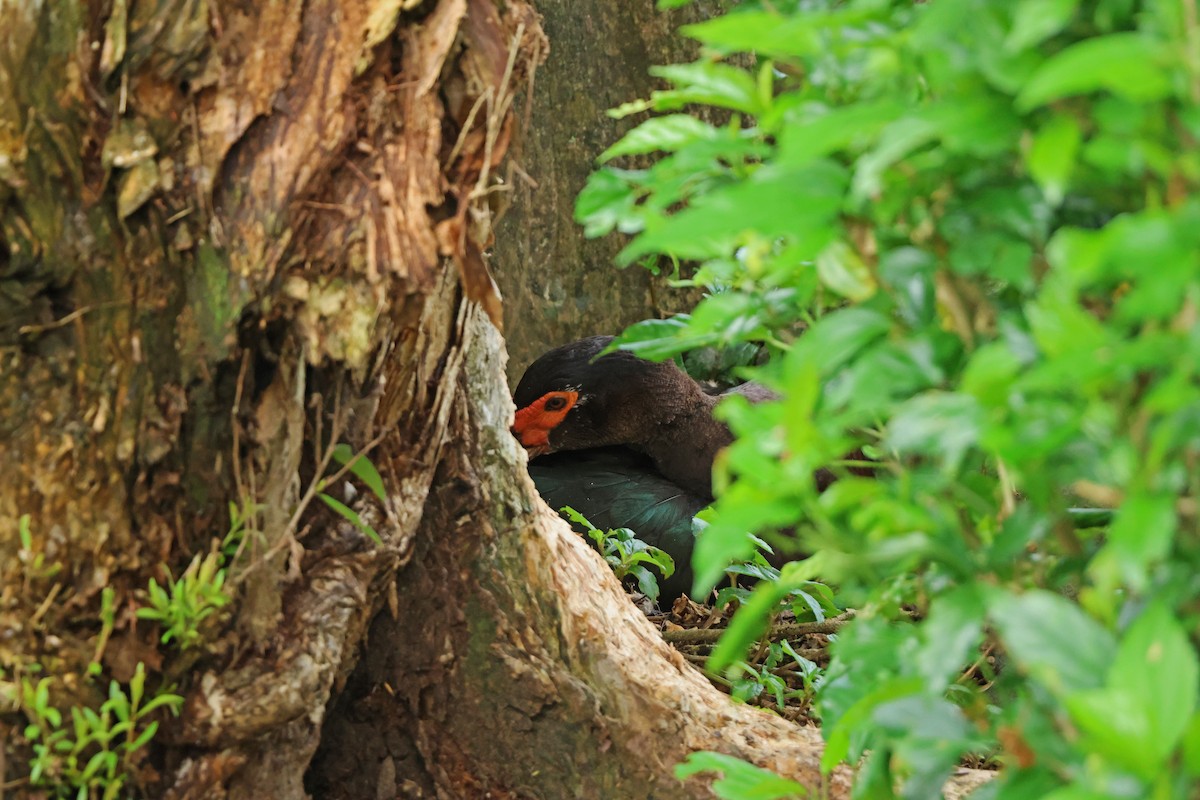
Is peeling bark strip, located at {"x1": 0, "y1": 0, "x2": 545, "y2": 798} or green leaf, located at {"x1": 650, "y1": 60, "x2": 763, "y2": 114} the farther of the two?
peeling bark strip, located at {"x1": 0, "y1": 0, "x2": 545, "y2": 798}

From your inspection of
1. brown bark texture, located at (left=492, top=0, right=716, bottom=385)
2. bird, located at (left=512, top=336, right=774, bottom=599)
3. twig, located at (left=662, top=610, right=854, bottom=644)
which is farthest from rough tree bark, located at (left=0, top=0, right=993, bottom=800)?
brown bark texture, located at (left=492, top=0, right=716, bottom=385)

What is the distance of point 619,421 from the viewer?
13.0 feet

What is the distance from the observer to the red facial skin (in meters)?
3.84

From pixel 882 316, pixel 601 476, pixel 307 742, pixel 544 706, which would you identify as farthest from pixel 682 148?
pixel 601 476

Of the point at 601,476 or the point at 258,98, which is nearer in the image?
the point at 258,98

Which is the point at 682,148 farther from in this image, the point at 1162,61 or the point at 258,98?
the point at 258,98

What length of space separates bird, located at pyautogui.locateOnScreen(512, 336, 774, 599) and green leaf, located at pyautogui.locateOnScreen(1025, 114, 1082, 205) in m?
3.04

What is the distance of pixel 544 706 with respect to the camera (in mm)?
1811

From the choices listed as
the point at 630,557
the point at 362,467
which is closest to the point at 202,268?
the point at 362,467

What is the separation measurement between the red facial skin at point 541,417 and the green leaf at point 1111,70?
128 inches

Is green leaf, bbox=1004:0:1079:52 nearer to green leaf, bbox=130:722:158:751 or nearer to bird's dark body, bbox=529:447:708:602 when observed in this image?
green leaf, bbox=130:722:158:751

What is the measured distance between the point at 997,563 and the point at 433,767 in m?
1.23

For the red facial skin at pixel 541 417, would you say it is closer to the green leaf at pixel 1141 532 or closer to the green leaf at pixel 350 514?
the green leaf at pixel 350 514

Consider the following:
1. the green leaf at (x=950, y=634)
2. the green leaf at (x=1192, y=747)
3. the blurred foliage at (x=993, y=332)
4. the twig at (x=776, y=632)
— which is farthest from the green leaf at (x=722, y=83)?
the twig at (x=776, y=632)
